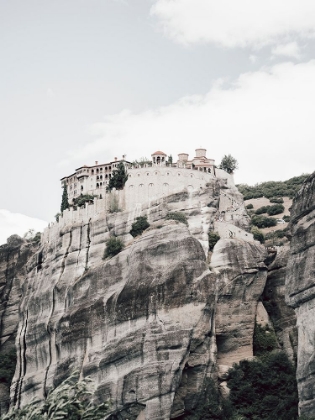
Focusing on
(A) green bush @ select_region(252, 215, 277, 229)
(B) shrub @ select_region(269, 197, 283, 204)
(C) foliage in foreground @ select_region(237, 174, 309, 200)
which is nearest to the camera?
(A) green bush @ select_region(252, 215, 277, 229)

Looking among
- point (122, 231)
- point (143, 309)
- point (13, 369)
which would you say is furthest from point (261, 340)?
point (13, 369)

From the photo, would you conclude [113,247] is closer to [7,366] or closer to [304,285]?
[7,366]

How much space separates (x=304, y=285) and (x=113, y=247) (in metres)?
22.3

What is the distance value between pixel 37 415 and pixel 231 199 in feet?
A: 144

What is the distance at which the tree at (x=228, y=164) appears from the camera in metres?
113

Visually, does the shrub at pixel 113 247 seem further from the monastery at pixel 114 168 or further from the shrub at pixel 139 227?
the monastery at pixel 114 168

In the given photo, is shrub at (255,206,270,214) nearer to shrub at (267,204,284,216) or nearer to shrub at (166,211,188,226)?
shrub at (267,204,284,216)

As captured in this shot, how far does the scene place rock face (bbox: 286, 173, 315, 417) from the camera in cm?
6825

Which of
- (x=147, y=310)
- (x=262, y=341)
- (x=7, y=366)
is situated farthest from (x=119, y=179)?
(x=262, y=341)

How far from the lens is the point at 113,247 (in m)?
88.1

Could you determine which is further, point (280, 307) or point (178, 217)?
point (178, 217)

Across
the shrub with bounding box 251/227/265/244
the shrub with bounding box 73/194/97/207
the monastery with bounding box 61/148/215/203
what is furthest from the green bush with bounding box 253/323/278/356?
the shrub with bounding box 73/194/97/207

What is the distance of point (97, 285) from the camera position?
278 ft

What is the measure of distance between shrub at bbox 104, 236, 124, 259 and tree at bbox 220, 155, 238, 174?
26.3m
